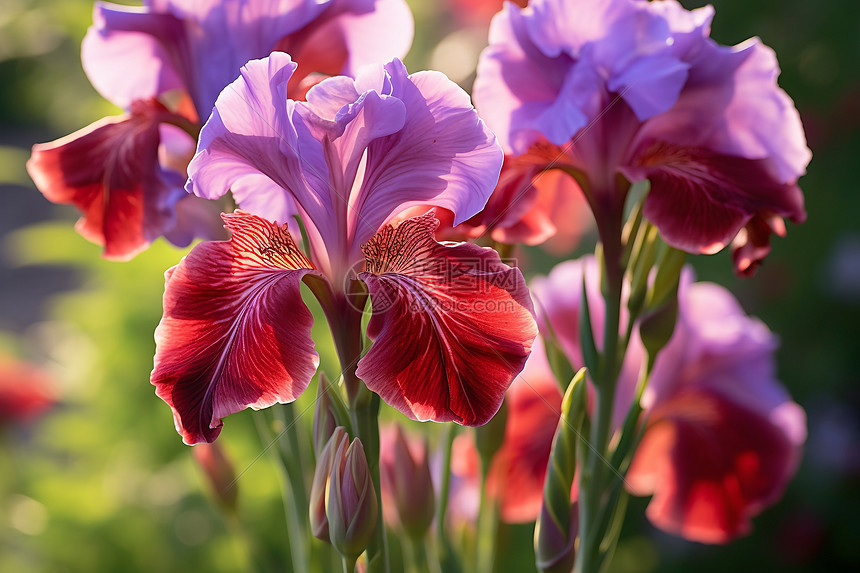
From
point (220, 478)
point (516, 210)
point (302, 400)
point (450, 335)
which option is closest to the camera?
point (450, 335)

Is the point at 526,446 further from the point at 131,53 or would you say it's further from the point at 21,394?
the point at 21,394

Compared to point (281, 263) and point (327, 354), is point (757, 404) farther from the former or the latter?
point (327, 354)

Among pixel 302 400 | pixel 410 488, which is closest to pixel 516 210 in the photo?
pixel 410 488

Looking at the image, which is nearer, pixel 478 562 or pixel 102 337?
pixel 478 562

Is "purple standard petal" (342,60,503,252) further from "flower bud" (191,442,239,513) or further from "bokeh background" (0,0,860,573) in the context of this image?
"bokeh background" (0,0,860,573)

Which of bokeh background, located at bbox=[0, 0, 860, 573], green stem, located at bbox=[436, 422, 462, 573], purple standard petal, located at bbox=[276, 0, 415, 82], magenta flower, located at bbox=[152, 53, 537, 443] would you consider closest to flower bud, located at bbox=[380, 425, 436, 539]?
green stem, located at bbox=[436, 422, 462, 573]

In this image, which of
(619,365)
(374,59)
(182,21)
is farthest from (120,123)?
(619,365)
